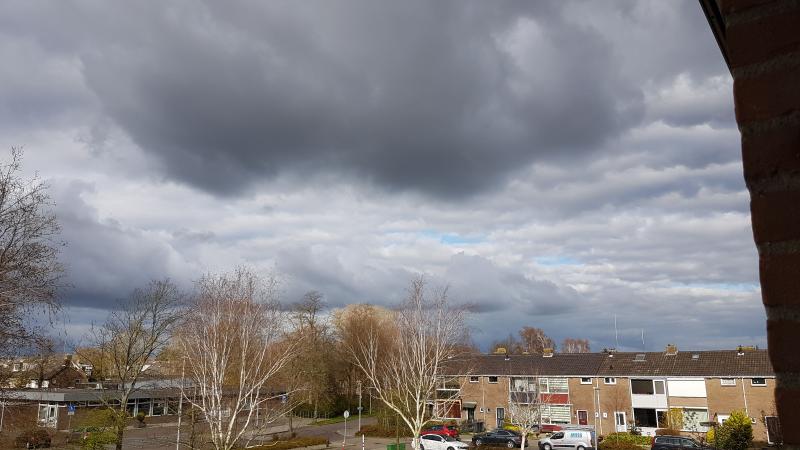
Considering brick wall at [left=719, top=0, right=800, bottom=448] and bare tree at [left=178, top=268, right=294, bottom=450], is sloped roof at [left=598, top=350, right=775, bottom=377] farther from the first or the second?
brick wall at [left=719, top=0, right=800, bottom=448]

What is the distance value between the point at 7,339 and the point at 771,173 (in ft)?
47.6

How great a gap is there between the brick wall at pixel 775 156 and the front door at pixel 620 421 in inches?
2153

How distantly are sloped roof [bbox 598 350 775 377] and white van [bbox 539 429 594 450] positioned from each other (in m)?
13.2

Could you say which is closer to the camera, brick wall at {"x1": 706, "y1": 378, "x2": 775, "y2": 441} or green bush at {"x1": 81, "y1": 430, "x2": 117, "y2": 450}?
green bush at {"x1": 81, "y1": 430, "x2": 117, "y2": 450}

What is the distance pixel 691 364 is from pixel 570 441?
56.2 ft

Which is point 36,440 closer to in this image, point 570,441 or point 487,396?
point 570,441

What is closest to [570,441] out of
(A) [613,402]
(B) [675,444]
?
(B) [675,444]

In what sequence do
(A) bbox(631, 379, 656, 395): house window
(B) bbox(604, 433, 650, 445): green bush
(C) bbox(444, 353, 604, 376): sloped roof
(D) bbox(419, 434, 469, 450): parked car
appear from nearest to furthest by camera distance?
(D) bbox(419, 434, 469, 450): parked car, (B) bbox(604, 433, 650, 445): green bush, (A) bbox(631, 379, 656, 395): house window, (C) bbox(444, 353, 604, 376): sloped roof

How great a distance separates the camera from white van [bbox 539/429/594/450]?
129 ft

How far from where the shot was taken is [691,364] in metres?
49.2

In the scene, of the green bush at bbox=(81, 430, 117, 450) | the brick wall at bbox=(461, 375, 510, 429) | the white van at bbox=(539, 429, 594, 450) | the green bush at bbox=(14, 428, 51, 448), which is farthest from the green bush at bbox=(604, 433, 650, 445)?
the green bush at bbox=(14, 428, 51, 448)

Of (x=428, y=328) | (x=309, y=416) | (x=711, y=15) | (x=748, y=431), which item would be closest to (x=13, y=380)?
(x=711, y=15)

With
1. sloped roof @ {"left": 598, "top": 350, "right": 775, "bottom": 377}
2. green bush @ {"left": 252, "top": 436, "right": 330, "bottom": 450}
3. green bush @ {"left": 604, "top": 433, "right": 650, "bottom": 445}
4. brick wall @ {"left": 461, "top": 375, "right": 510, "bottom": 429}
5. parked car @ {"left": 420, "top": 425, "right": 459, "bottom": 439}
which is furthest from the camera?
brick wall @ {"left": 461, "top": 375, "right": 510, "bottom": 429}

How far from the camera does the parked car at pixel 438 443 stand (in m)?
37.6
